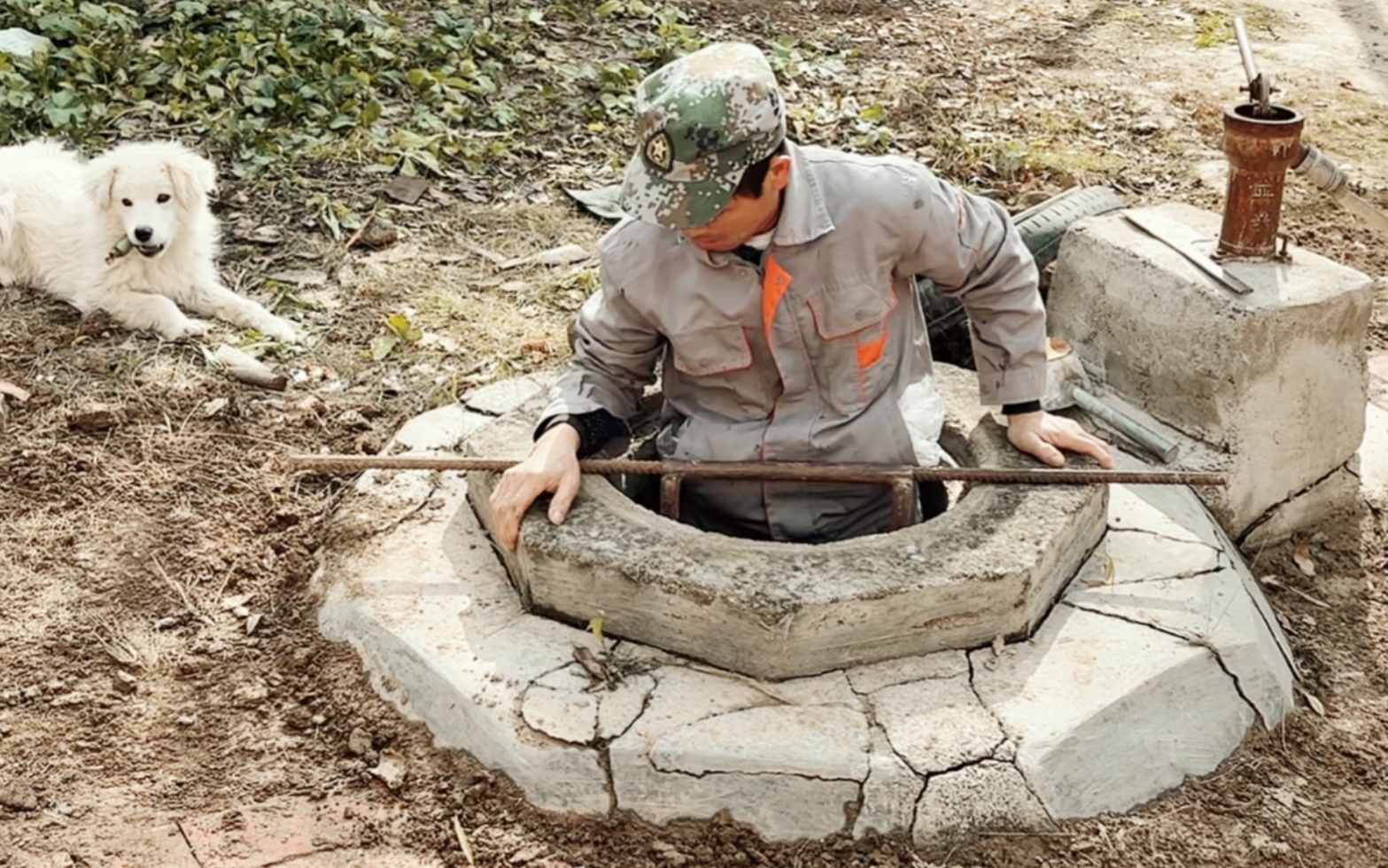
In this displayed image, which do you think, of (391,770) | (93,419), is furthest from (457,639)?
(93,419)

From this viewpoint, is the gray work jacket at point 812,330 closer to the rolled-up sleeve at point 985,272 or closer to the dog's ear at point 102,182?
the rolled-up sleeve at point 985,272

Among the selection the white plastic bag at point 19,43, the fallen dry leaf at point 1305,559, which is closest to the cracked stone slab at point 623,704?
the fallen dry leaf at point 1305,559

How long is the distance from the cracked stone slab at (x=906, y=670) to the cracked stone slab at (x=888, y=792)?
17 centimetres

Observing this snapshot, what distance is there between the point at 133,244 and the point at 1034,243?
317 cm

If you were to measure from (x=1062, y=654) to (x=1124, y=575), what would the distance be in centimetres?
36

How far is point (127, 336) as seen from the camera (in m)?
5.25

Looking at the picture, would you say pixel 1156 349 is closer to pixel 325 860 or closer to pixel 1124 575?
pixel 1124 575

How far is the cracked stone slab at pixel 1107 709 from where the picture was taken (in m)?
3.11

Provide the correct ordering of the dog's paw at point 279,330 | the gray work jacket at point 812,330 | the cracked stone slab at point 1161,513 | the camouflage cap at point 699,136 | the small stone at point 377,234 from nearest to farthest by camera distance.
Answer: the camouflage cap at point 699,136 < the gray work jacket at point 812,330 < the cracked stone slab at point 1161,513 < the dog's paw at point 279,330 < the small stone at point 377,234

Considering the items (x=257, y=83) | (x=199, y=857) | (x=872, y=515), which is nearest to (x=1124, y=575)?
(x=872, y=515)

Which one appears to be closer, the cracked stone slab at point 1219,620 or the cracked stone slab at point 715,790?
the cracked stone slab at point 715,790

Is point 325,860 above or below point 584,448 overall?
below

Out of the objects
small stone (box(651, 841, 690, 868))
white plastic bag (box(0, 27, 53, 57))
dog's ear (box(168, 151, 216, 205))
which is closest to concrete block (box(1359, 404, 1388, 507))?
small stone (box(651, 841, 690, 868))

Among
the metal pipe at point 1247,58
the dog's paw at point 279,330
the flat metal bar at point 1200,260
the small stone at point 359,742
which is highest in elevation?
the metal pipe at point 1247,58
